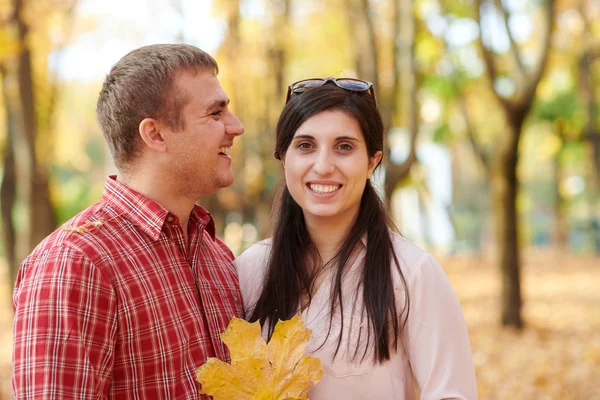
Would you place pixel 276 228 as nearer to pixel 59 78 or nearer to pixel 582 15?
pixel 59 78

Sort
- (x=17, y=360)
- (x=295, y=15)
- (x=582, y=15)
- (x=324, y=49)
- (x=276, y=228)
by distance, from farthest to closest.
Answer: (x=324, y=49)
(x=582, y=15)
(x=295, y=15)
(x=276, y=228)
(x=17, y=360)

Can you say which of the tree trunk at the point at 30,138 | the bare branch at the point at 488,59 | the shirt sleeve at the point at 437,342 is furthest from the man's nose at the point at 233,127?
the bare branch at the point at 488,59

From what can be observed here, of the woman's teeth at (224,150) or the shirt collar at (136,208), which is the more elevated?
the woman's teeth at (224,150)

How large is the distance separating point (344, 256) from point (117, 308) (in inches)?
37.0

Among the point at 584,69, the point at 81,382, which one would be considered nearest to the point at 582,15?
the point at 584,69

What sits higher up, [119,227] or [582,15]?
[582,15]

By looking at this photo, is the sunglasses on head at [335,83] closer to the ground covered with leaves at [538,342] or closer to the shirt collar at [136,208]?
the shirt collar at [136,208]

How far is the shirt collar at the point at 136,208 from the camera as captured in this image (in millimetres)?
2514

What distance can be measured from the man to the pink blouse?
40 centimetres

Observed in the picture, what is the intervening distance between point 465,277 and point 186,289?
20.0 m

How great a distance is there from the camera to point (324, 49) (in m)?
18.2

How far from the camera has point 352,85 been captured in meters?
2.90

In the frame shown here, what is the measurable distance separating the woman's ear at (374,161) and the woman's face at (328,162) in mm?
95

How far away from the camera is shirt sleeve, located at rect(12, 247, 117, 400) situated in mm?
2115
